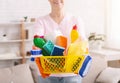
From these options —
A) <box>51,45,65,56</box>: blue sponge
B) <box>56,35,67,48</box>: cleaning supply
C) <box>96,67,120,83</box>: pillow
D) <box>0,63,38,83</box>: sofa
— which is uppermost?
<box>56,35,67,48</box>: cleaning supply

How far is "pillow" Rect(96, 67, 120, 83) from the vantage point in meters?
2.93

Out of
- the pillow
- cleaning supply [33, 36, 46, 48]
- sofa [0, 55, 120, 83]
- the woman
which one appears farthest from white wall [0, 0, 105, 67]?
cleaning supply [33, 36, 46, 48]

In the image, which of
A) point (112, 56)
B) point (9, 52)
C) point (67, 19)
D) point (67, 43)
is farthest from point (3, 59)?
point (67, 43)

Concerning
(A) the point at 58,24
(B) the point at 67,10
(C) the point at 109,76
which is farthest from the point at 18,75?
(B) the point at 67,10

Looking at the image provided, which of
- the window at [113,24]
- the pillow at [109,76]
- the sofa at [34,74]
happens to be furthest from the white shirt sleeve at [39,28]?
the window at [113,24]

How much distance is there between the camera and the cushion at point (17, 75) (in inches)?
100

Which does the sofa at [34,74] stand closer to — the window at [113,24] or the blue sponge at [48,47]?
the window at [113,24]

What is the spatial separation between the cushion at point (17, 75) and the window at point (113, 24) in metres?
2.03

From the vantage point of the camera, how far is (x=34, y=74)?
9.34 ft

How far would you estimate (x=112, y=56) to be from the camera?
3818 millimetres

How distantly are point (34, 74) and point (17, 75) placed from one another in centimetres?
28

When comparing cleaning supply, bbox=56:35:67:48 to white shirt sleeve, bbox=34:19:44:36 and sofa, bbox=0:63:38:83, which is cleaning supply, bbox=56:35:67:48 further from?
sofa, bbox=0:63:38:83

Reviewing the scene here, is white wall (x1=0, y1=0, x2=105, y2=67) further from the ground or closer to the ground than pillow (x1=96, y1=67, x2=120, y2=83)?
further from the ground

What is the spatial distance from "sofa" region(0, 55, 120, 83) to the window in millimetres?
1080
